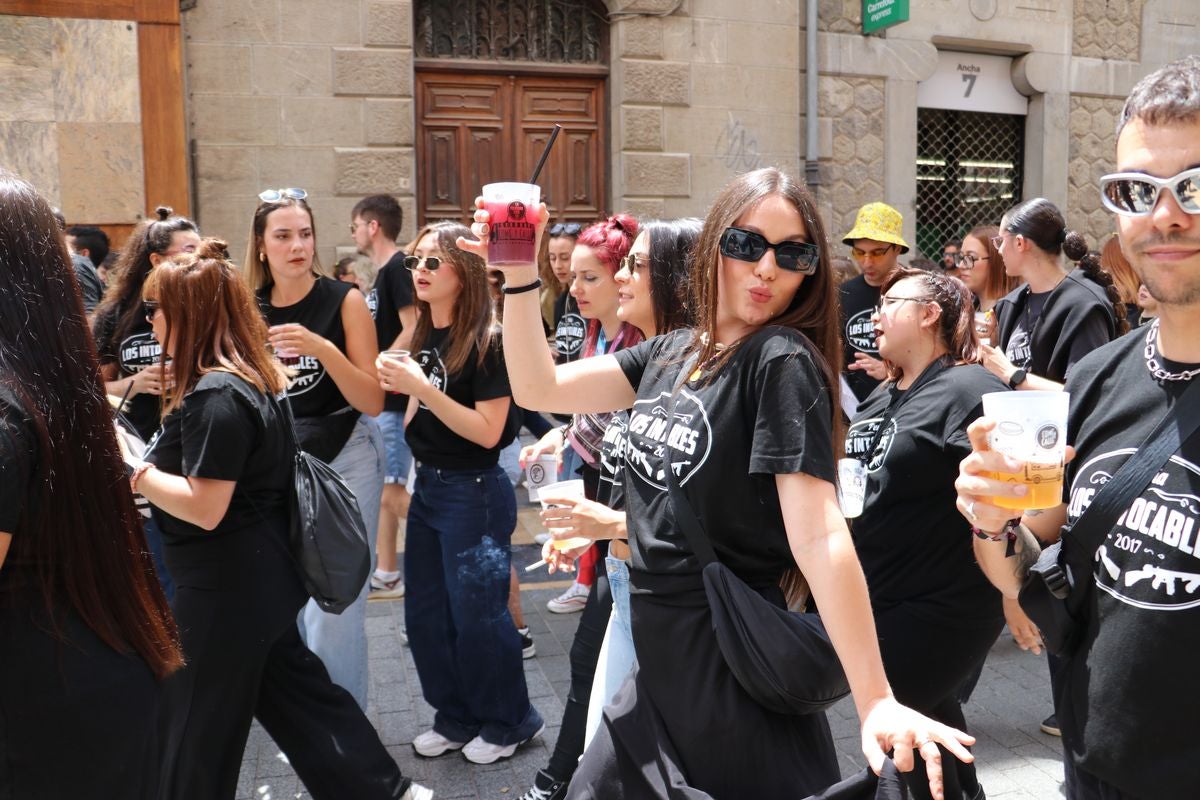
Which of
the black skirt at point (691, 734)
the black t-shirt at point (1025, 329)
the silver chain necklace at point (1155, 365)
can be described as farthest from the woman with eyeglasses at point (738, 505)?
the black t-shirt at point (1025, 329)

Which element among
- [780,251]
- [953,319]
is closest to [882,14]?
[953,319]

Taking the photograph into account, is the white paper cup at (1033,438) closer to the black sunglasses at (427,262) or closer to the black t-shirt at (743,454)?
the black t-shirt at (743,454)

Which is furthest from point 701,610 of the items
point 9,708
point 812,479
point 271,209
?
point 271,209

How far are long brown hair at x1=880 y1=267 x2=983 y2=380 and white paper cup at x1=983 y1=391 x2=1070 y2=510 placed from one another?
1.88m

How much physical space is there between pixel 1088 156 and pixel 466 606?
1077 centimetres

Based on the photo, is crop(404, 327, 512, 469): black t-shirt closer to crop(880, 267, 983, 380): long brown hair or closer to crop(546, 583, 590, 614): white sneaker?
crop(880, 267, 983, 380): long brown hair

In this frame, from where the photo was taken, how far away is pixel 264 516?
10.3 ft

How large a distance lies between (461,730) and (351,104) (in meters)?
6.49

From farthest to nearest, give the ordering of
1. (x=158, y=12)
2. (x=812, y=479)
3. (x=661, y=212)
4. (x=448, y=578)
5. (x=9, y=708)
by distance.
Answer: (x=661, y=212) → (x=158, y=12) → (x=448, y=578) → (x=812, y=479) → (x=9, y=708)

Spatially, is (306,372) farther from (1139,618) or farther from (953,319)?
(1139,618)

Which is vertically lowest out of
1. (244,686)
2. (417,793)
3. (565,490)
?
(417,793)

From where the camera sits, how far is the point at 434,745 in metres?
4.16

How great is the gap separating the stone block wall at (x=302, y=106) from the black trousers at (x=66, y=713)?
741 cm

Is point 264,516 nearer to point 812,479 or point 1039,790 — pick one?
point 812,479
